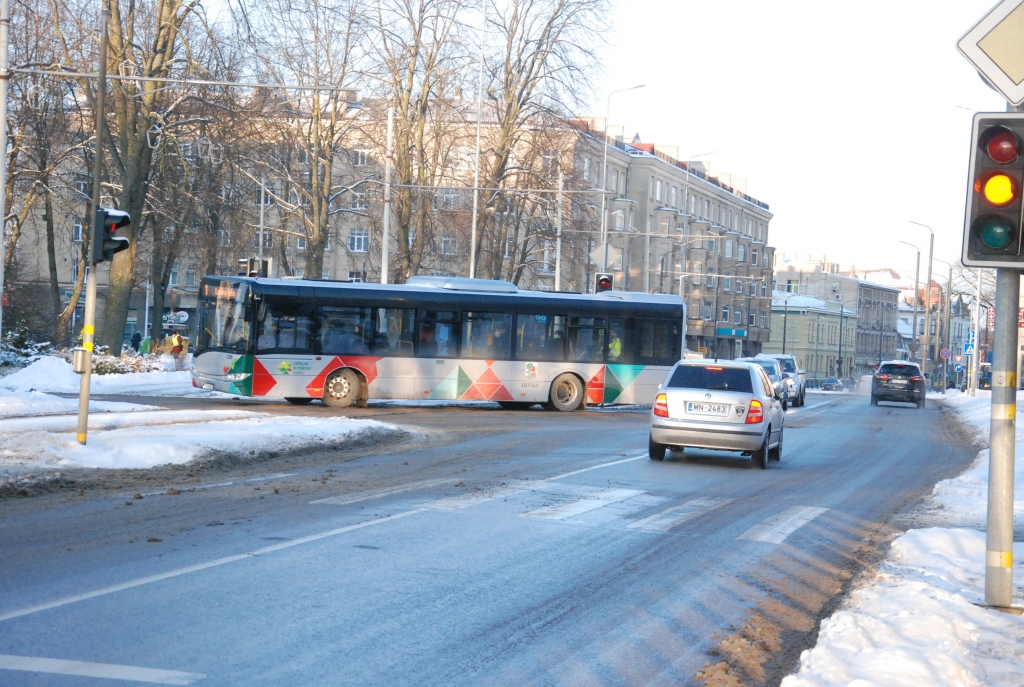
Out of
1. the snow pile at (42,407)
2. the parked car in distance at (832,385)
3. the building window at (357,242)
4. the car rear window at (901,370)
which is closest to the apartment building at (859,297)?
the parked car in distance at (832,385)

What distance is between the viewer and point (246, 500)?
11969 mm

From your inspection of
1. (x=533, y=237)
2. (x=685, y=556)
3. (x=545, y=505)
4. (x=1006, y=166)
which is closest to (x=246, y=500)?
(x=545, y=505)

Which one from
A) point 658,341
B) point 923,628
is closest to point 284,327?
point 658,341

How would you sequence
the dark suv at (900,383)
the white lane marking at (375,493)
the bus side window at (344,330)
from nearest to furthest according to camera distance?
the white lane marking at (375,493) → the bus side window at (344,330) → the dark suv at (900,383)

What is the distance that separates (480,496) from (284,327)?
16013mm

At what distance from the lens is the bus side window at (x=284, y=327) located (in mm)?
27672

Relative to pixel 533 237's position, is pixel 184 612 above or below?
below

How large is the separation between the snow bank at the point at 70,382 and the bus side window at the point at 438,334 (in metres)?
6.73

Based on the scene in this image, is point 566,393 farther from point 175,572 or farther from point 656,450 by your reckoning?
point 175,572

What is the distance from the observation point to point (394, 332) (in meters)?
29.1

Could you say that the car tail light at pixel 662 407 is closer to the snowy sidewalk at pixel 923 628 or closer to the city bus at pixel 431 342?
the snowy sidewalk at pixel 923 628

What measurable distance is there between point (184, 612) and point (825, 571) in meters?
5.07

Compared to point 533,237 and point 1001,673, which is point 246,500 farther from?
point 533,237

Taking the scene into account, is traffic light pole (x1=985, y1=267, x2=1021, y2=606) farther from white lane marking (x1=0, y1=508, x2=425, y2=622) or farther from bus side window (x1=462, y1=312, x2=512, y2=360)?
bus side window (x1=462, y1=312, x2=512, y2=360)
